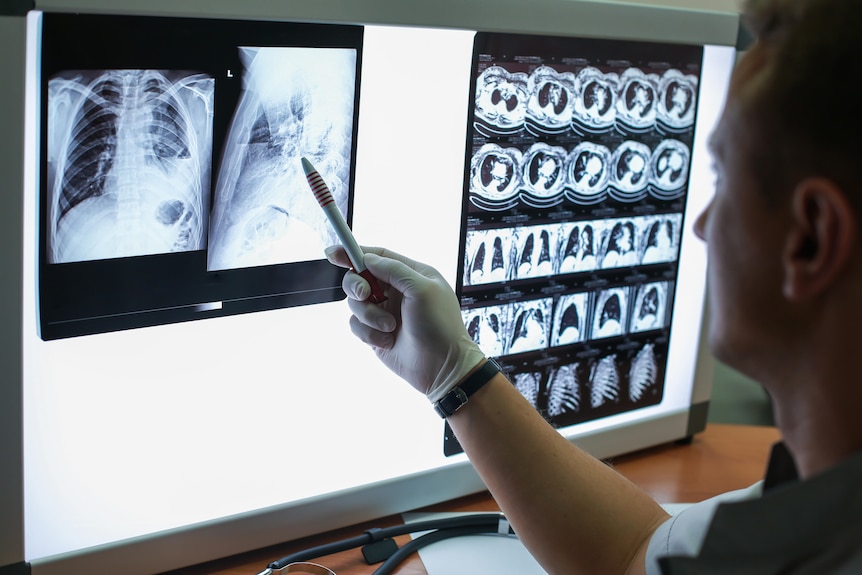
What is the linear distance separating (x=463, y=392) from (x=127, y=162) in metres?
0.44

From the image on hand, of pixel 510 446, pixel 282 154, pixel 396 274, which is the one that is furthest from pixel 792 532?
pixel 282 154

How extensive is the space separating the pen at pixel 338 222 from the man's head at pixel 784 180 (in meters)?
0.36

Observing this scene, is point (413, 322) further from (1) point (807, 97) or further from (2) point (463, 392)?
(1) point (807, 97)

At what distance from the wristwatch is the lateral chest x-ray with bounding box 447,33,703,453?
0.12 metres

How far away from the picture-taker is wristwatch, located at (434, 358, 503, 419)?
1.02 m

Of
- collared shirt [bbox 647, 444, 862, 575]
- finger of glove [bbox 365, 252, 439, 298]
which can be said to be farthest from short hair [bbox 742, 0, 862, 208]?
finger of glove [bbox 365, 252, 439, 298]

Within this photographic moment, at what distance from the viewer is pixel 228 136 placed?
89 centimetres

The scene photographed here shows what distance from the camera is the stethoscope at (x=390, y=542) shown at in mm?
1028

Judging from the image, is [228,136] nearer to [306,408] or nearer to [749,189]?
[306,408]

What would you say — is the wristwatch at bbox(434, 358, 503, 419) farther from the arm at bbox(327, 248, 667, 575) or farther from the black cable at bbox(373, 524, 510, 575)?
the black cable at bbox(373, 524, 510, 575)

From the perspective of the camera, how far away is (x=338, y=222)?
927mm

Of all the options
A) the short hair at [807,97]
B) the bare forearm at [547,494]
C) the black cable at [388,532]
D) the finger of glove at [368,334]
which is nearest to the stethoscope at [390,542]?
the black cable at [388,532]

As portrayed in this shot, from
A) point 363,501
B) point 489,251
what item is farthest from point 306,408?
point 489,251

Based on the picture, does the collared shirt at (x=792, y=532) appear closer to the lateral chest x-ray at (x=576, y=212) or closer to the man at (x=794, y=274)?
the man at (x=794, y=274)
